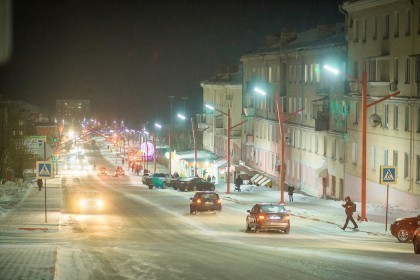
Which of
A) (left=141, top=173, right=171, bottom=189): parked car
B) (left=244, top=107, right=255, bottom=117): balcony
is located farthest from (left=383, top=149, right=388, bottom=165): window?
(left=244, top=107, right=255, bottom=117): balcony

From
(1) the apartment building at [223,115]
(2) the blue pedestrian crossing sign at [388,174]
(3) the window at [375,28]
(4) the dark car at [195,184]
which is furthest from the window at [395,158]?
(1) the apartment building at [223,115]

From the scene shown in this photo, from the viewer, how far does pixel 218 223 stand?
42.0 meters

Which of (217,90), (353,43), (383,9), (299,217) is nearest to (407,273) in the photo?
(299,217)

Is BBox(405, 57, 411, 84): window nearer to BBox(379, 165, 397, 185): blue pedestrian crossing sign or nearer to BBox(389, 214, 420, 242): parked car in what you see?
BBox(379, 165, 397, 185): blue pedestrian crossing sign

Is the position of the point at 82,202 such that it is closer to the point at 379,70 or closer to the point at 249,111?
the point at 379,70

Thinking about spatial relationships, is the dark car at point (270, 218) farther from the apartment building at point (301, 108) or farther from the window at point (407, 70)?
the apartment building at point (301, 108)

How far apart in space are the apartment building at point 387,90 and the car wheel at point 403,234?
15.0 meters

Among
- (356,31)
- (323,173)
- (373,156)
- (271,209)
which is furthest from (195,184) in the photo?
(271,209)

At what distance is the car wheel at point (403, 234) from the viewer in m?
31.9

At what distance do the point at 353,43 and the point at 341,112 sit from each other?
20.8 ft

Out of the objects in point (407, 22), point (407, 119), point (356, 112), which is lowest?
point (407, 119)

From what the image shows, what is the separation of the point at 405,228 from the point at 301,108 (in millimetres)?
43819

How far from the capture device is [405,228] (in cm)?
3192

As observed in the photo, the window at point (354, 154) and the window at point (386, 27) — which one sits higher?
the window at point (386, 27)
